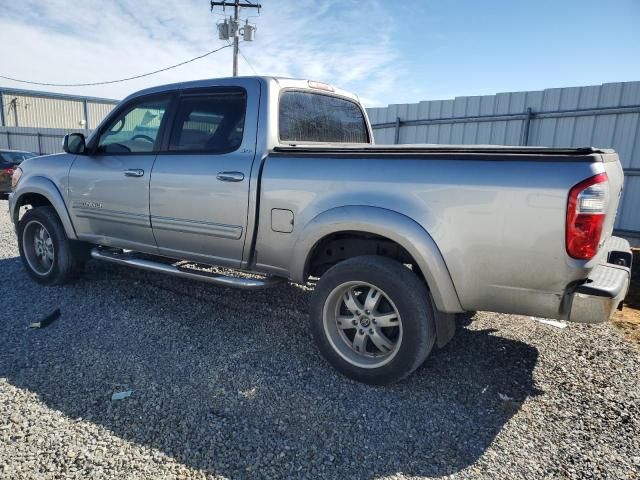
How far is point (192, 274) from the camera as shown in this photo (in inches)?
145

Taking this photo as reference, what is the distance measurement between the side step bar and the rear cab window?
3.74 ft

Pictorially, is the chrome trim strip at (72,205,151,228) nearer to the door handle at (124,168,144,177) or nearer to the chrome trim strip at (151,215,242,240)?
the chrome trim strip at (151,215,242,240)

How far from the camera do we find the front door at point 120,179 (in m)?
3.96

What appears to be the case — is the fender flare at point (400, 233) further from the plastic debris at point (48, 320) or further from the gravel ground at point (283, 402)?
the plastic debris at point (48, 320)

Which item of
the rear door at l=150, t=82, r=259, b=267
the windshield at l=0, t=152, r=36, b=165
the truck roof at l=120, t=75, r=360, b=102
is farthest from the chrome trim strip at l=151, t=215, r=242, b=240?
the windshield at l=0, t=152, r=36, b=165

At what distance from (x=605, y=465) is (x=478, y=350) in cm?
134

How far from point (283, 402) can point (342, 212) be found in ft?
4.12

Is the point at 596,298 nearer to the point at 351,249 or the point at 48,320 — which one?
the point at 351,249

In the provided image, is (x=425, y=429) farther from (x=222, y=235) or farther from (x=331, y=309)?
(x=222, y=235)

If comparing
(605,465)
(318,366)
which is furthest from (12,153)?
(605,465)

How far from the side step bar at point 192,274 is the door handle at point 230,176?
762 mm

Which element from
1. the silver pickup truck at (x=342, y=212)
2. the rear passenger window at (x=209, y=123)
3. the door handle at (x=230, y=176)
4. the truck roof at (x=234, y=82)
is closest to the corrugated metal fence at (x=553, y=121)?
the silver pickup truck at (x=342, y=212)

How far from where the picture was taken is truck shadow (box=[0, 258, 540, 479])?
2305 millimetres

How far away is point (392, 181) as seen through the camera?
8.93ft
